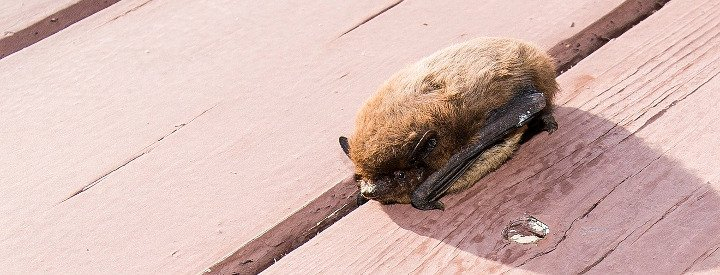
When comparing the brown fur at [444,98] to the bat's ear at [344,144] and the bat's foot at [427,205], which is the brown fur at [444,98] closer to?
the bat's ear at [344,144]

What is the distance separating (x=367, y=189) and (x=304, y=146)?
358 millimetres

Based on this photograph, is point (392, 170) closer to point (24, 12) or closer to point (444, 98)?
point (444, 98)

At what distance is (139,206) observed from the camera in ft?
10.00

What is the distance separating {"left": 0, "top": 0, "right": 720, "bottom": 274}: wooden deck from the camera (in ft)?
8.88

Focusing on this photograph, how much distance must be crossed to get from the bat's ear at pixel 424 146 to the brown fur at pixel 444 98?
0.02m

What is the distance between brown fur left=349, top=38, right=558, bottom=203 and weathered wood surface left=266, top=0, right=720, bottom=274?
166mm

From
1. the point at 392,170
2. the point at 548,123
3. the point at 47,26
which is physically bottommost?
the point at 392,170

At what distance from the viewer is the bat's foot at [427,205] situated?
291 cm

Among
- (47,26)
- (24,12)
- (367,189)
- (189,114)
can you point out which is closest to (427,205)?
(367,189)

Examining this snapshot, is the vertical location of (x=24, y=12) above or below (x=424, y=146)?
above

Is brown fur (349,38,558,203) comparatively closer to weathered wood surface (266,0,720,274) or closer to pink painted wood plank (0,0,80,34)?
weathered wood surface (266,0,720,274)

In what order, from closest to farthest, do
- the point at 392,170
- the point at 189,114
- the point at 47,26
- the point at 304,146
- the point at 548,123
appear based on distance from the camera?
the point at 548,123
the point at 304,146
the point at 392,170
the point at 189,114
the point at 47,26

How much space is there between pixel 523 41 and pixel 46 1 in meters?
2.11

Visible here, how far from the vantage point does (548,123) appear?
3080mm
